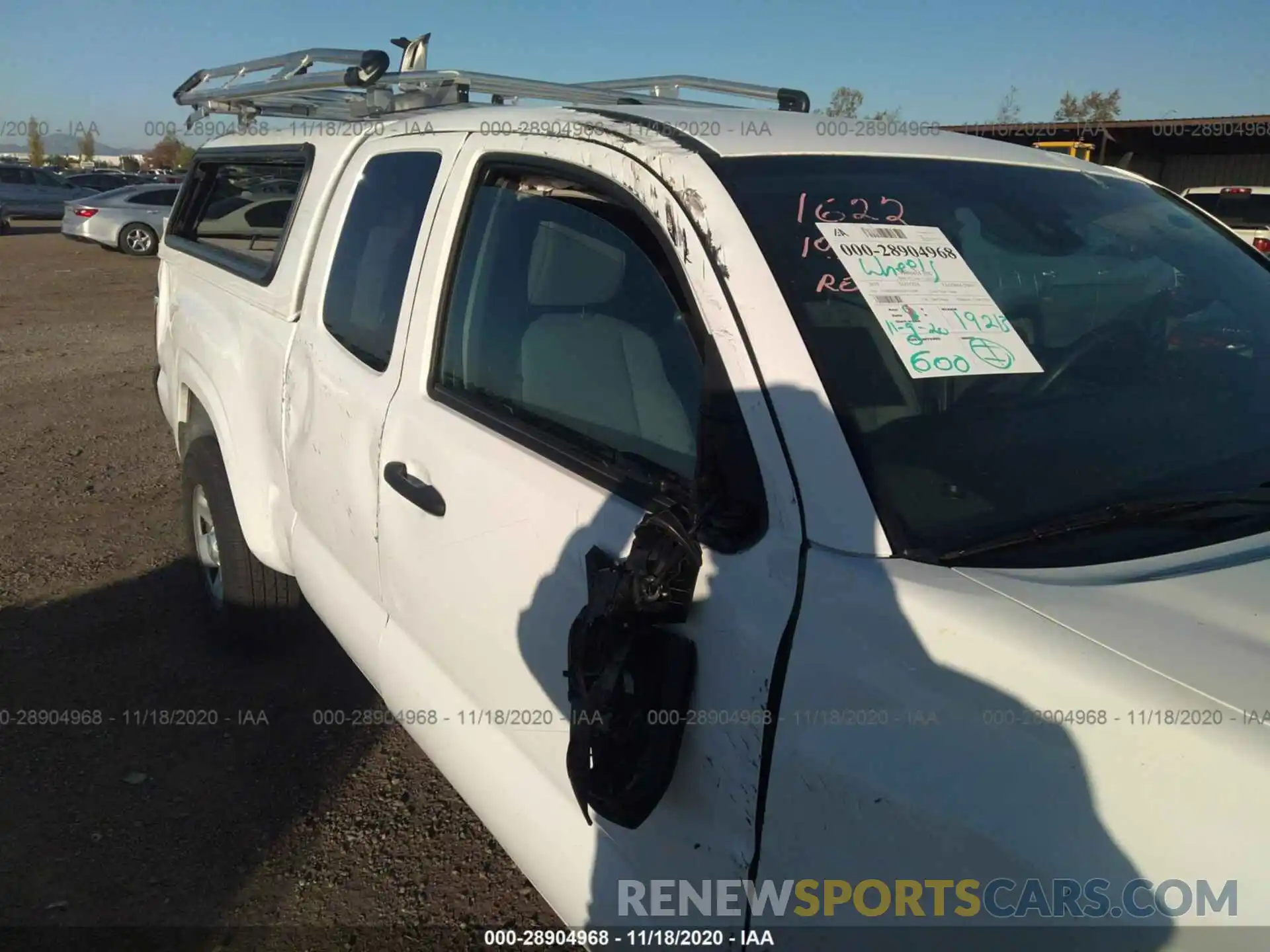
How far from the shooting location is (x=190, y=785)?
2.90 meters

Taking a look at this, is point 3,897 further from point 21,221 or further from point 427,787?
point 21,221

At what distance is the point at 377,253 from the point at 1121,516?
1898 millimetres

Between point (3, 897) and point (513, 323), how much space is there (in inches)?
75.7

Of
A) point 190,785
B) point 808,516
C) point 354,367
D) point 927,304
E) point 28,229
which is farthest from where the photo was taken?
point 28,229

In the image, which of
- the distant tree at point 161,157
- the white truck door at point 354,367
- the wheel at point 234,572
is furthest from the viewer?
the distant tree at point 161,157

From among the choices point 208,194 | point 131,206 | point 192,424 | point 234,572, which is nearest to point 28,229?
point 131,206

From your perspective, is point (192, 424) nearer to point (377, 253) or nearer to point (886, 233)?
point (377, 253)

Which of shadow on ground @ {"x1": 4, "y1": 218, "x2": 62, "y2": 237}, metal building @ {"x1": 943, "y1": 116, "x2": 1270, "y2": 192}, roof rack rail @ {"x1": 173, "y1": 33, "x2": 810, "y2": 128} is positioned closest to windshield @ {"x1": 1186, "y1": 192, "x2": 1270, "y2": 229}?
metal building @ {"x1": 943, "y1": 116, "x2": 1270, "y2": 192}

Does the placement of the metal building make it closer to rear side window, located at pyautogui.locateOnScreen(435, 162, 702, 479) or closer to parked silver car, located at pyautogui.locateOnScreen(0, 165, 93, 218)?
rear side window, located at pyautogui.locateOnScreen(435, 162, 702, 479)

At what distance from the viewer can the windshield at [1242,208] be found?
1327cm

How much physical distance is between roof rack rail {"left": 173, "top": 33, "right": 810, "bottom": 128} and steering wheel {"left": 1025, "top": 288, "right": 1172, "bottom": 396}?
4.01ft

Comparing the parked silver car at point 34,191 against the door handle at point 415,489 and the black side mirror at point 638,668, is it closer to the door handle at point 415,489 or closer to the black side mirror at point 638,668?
the door handle at point 415,489

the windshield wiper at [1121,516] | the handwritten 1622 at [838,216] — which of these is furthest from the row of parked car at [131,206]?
the windshield wiper at [1121,516]

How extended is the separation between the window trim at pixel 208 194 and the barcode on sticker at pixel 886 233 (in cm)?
190
